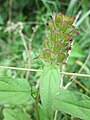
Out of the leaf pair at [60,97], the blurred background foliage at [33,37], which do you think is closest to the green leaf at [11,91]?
the leaf pair at [60,97]

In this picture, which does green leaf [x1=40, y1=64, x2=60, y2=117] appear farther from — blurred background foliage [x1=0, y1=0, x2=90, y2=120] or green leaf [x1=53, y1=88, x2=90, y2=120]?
blurred background foliage [x1=0, y1=0, x2=90, y2=120]

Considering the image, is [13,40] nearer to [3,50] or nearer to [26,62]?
[3,50]

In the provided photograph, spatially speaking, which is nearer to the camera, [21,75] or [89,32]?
[21,75]

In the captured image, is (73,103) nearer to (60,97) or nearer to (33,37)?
(60,97)

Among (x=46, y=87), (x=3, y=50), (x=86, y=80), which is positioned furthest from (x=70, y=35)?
(x=3, y=50)

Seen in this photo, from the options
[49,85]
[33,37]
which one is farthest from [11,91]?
[33,37]

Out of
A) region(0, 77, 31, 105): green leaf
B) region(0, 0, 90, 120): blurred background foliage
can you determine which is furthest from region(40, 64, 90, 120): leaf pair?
region(0, 0, 90, 120): blurred background foliage
